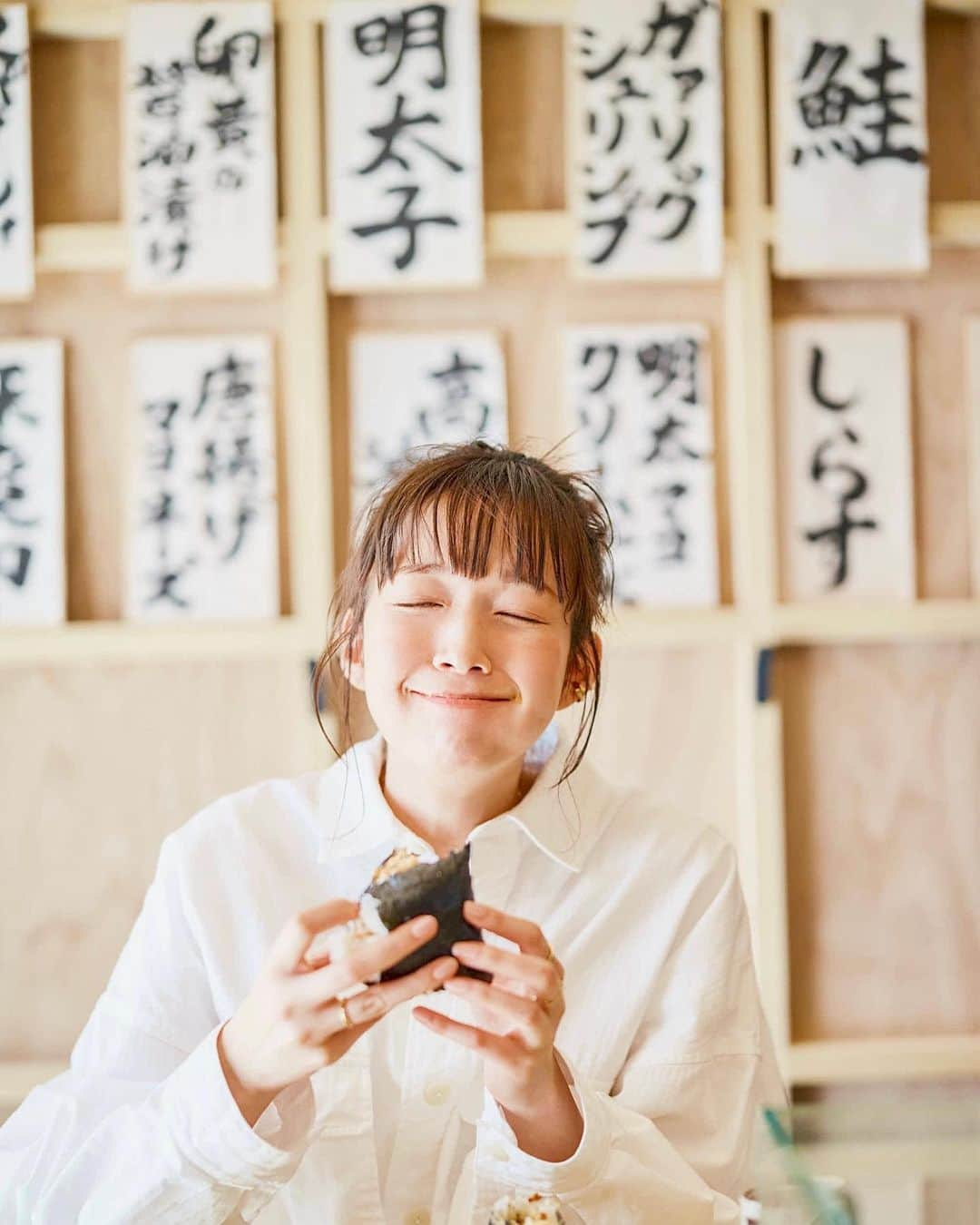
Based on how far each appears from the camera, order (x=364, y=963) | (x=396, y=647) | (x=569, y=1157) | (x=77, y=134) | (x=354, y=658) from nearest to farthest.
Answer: (x=364, y=963) → (x=569, y=1157) → (x=396, y=647) → (x=354, y=658) → (x=77, y=134)

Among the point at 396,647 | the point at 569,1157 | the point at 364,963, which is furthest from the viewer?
the point at 396,647

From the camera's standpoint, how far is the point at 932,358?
2.20 meters

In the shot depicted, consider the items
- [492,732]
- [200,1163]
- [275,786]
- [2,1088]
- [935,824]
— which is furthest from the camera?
[935,824]

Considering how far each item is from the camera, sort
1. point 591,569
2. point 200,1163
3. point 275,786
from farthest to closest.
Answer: point 275,786 → point 591,569 → point 200,1163

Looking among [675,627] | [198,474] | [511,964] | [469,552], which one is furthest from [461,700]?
[198,474]

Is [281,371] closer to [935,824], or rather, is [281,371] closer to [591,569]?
[591,569]

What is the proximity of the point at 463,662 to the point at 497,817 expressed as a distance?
0.24 metres

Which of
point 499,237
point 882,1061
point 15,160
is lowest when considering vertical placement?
point 882,1061

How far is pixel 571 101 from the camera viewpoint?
2.08m

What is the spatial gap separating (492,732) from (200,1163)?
0.40 meters

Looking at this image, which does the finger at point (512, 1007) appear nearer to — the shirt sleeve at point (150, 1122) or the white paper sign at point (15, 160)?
the shirt sleeve at point (150, 1122)

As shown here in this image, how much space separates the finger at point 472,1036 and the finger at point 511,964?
0.04 meters

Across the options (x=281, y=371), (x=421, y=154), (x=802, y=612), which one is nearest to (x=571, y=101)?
(x=421, y=154)

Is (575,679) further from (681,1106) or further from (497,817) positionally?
(681,1106)
